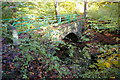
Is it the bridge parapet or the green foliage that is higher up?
the green foliage

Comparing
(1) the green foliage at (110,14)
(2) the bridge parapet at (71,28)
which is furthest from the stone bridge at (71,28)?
(1) the green foliage at (110,14)

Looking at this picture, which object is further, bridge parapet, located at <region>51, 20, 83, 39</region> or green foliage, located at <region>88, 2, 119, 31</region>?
bridge parapet, located at <region>51, 20, 83, 39</region>

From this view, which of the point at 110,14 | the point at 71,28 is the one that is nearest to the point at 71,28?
the point at 71,28

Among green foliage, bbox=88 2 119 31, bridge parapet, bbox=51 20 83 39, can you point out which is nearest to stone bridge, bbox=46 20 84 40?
bridge parapet, bbox=51 20 83 39

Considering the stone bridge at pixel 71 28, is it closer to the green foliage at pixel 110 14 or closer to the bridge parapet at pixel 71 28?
the bridge parapet at pixel 71 28

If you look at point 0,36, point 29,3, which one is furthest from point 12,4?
point 0,36

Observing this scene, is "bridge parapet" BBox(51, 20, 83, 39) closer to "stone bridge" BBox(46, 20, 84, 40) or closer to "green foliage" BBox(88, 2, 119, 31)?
"stone bridge" BBox(46, 20, 84, 40)

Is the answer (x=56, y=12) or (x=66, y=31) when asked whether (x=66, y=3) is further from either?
(x=66, y=31)

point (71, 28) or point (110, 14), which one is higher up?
point (110, 14)

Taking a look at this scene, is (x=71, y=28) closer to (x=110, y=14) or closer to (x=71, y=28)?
(x=71, y=28)

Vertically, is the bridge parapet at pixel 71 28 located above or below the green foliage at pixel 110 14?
below

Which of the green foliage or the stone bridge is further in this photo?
the stone bridge

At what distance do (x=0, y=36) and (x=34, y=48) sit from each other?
0.82 m

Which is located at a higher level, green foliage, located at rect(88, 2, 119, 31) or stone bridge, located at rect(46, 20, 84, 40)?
green foliage, located at rect(88, 2, 119, 31)
